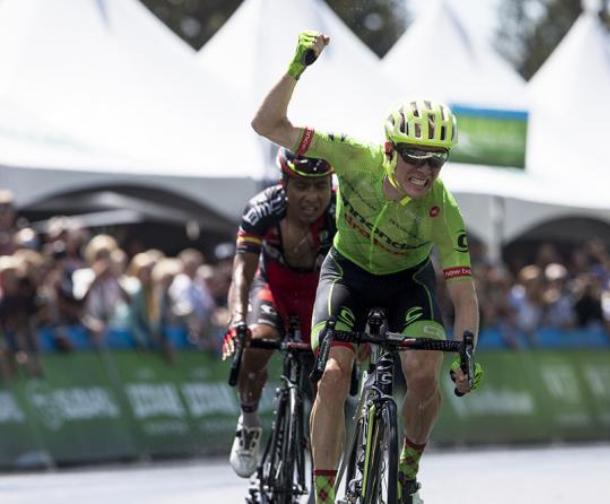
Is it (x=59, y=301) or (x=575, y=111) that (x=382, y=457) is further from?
(x=575, y=111)

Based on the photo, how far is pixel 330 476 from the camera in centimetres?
843

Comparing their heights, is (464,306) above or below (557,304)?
above

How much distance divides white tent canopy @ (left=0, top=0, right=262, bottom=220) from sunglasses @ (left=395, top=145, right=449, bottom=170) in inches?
385

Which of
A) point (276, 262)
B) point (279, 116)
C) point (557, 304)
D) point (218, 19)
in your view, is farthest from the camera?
point (218, 19)

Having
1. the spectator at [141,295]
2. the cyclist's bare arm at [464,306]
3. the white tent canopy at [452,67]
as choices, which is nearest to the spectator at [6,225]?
the spectator at [141,295]

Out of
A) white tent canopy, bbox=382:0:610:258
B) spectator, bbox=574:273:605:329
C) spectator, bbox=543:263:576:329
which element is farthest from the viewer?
white tent canopy, bbox=382:0:610:258

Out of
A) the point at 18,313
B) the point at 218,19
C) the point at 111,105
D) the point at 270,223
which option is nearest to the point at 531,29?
the point at 218,19

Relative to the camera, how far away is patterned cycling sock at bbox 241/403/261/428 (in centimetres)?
1063

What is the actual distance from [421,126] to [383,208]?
54 cm

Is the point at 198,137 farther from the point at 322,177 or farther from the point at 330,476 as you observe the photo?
the point at 330,476

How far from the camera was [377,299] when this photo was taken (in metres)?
8.90

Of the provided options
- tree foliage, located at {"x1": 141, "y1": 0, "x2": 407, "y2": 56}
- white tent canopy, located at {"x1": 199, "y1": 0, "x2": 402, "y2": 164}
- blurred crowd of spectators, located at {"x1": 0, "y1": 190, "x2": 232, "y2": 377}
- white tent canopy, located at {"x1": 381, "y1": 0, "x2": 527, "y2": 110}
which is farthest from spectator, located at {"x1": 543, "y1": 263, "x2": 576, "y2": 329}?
tree foliage, located at {"x1": 141, "y1": 0, "x2": 407, "y2": 56}

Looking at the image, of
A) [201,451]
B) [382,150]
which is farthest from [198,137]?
[382,150]

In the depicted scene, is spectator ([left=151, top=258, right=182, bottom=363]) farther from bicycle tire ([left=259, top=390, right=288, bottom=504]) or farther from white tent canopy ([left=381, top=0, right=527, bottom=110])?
white tent canopy ([left=381, top=0, right=527, bottom=110])
